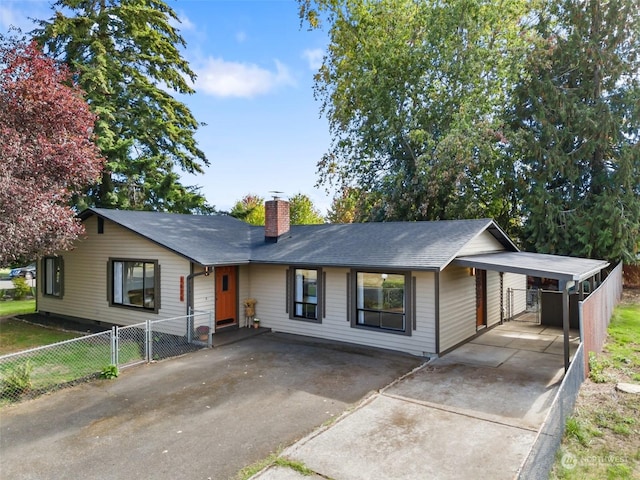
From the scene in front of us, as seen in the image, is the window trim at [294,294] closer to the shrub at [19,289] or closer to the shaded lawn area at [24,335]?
the shaded lawn area at [24,335]

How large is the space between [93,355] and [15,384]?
8.42 feet

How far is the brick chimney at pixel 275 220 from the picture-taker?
15.1 meters

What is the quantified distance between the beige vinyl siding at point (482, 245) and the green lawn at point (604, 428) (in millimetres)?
3860

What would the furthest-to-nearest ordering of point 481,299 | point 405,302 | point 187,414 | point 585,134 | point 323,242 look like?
1. point 585,134
2. point 323,242
3. point 481,299
4. point 405,302
5. point 187,414

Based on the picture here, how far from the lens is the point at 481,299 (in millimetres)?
13289

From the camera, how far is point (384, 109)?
2359 cm

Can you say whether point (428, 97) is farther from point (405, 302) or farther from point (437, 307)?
point (437, 307)

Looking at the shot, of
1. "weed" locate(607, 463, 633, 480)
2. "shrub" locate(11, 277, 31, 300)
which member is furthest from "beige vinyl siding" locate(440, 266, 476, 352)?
"shrub" locate(11, 277, 31, 300)

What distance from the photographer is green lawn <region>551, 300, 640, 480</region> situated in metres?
5.23

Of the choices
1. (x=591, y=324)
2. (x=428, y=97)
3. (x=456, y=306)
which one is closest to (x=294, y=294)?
(x=456, y=306)

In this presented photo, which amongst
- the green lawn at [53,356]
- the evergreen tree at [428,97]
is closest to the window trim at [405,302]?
the green lawn at [53,356]

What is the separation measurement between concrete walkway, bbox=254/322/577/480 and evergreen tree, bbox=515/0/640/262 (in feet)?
43.3

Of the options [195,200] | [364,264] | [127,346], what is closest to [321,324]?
[364,264]

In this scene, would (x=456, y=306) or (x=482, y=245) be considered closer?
(x=456, y=306)
